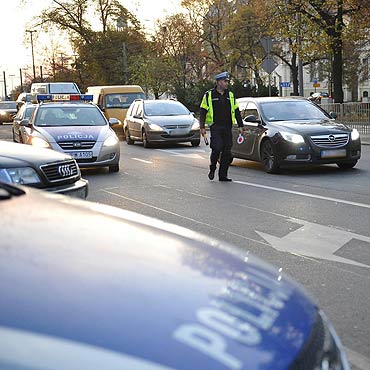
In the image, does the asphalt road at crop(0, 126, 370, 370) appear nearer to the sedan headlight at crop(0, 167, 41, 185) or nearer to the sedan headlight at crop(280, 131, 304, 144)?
the sedan headlight at crop(280, 131, 304, 144)

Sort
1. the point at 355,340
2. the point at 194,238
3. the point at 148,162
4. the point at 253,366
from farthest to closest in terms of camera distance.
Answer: the point at 148,162
the point at 355,340
the point at 194,238
the point at 253,366

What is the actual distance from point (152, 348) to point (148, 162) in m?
13.4

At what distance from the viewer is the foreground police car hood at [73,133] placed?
12062mm

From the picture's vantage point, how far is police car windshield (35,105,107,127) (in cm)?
1303

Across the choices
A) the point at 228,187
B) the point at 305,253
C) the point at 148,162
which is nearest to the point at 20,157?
the point at 305,253

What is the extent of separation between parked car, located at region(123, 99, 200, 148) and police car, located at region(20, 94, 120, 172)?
16.6 ft

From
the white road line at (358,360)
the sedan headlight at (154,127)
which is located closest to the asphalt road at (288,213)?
the white road line at (358,360)

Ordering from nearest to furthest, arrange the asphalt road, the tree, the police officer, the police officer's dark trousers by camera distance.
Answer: the asphalt road, the police officer, the police officer's dark trousers, the tree

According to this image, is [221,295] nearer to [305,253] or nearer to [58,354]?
[58,354]

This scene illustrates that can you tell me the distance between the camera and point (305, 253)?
580cm

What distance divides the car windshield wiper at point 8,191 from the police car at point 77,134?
30.6 feet

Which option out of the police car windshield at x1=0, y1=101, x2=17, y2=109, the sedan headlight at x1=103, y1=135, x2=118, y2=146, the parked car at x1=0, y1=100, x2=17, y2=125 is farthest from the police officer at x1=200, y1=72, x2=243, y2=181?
the police car windshield at x1=0, y1=101, x2=17, y2=109

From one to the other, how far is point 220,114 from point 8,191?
8136 millimetres

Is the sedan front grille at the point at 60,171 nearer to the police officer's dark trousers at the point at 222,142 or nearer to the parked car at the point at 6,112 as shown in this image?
the police officer's dark trousers at the point at 222,142
